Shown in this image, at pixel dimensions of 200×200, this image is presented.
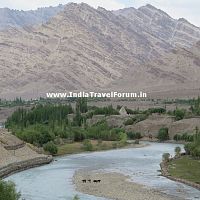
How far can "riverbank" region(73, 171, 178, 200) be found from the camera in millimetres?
66312

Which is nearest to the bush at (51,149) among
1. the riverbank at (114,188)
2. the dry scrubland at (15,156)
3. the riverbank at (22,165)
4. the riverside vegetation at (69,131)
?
the riverside vegetation at (69,131)

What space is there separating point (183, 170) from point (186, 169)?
966 millimetres

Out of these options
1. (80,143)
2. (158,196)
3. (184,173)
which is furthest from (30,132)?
(158,196)

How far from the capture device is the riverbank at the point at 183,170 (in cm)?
7750

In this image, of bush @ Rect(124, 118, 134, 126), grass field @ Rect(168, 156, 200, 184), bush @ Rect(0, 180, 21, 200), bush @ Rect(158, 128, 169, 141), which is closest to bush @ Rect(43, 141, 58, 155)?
grass field @ Rect(168, 156, 200, 184)

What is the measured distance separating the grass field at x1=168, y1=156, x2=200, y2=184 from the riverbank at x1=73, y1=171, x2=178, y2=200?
8.19 meters

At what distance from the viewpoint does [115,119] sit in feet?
641

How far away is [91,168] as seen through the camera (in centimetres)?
9650

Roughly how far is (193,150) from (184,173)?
23.7 meters

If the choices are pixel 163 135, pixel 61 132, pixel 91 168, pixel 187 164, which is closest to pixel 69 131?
pixel 61 132

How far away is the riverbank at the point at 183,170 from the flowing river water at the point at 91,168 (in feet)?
4.00

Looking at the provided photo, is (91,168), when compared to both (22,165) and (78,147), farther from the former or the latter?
(78,147)

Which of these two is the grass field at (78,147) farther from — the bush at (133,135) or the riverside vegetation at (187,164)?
the riverside vegetation at (187,164)

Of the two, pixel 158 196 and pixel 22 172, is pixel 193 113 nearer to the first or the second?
pixel 22 172
